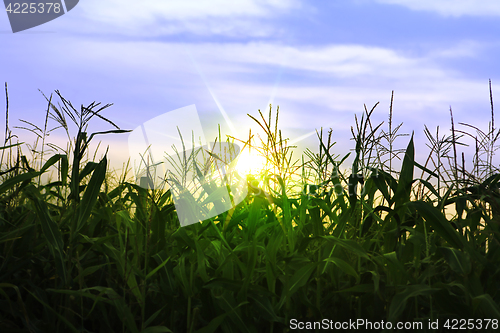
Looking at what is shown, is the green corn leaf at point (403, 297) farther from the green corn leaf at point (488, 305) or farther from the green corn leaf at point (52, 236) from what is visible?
the green corn leaf at point (52, 236)

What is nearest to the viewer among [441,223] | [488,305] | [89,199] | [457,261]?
[488,305]

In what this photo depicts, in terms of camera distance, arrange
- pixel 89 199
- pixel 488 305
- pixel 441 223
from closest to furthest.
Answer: pixel 488 305, pixel 441 223, pixel 89 199

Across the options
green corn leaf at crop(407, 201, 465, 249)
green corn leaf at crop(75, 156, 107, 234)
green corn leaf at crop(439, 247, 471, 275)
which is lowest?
green corn leaf at crop(439, 247, 471, 275)

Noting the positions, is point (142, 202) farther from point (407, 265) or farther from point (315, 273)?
point (407, 265)

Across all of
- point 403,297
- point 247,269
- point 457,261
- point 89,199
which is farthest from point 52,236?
point 457,261

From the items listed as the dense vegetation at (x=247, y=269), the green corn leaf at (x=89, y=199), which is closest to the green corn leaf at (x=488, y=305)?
the dense vegetation at (x=247, y=269)

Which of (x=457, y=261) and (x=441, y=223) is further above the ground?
(x=441, y=223)

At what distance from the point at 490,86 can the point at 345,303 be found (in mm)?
2066

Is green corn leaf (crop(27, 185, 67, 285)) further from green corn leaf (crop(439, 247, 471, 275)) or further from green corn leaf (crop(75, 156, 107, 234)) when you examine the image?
green corn leaf (crop(439, 247, 471, 275))

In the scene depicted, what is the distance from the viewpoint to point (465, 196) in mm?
1649

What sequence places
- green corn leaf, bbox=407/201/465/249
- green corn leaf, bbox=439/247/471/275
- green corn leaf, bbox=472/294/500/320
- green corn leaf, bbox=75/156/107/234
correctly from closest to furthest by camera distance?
green corn leaf, bbox=472/294/500/320
green corn leaf, bbox=439/247/471/275
green corn leaf, bbox=407/201/465/249
green corn leaf, bbox=75/156/107/234

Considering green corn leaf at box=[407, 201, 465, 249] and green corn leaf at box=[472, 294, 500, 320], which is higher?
green corn leaf at box=[407, 201, 465, 249]

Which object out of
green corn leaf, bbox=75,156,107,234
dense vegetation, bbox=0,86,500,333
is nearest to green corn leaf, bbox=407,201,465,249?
dense vegetation, bbox=0,86,500,333

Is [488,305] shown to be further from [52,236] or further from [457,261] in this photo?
[52,236]
